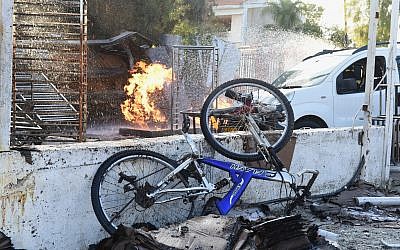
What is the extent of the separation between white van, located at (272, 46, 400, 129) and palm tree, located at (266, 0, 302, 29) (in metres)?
25.2

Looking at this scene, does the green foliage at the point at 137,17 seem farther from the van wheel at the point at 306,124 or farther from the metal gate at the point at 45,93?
the van wheel at the point at 306,124

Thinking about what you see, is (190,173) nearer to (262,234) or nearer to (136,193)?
(136,193)

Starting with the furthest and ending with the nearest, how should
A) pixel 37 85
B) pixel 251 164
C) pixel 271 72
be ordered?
pixel 271 72, pixel 37 85, pixel 251 164

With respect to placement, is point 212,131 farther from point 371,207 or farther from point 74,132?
point 74,132

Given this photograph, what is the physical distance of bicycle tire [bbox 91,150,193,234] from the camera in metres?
4.92

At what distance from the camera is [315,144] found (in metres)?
7.30

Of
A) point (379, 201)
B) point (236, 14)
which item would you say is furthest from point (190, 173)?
point (236, 14)

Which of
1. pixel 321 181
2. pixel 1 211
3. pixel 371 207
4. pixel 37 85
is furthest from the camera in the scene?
pixel 37 85

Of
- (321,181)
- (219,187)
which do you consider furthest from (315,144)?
(219,187)

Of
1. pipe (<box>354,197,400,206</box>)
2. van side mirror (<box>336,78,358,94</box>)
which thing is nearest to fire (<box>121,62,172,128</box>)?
van side mirror (<box>336,78,358,94</box>)

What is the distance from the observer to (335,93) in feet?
37.0

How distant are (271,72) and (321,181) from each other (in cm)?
1275

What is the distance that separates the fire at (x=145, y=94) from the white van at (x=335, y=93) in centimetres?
841

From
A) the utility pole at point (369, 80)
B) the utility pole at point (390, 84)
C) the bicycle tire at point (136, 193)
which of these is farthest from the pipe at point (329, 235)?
the utility pole at point (390, 84)
